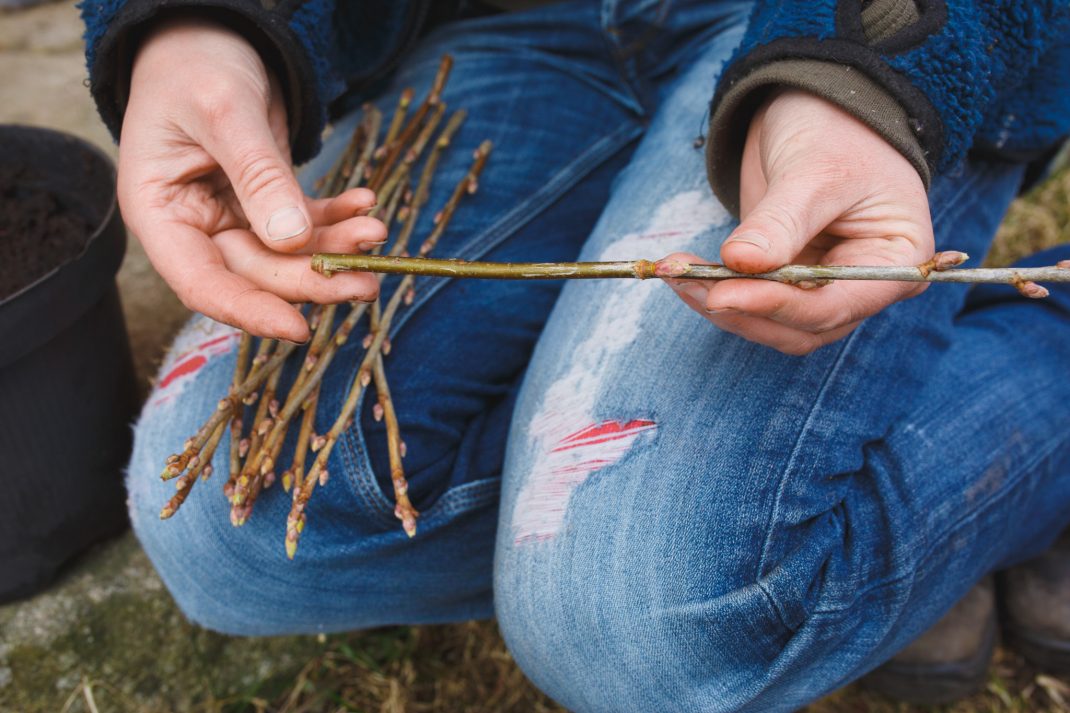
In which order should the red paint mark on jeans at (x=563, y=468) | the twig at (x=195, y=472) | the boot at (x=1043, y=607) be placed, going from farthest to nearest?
1. the boot at (x=1043, y=607)
2. the red paint mark on jeans at (x=563, y=468)
3. the twig at (x=195, y=472)

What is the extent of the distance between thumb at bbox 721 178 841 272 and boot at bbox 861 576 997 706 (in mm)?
1062

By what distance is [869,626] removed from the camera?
1176 millimetres

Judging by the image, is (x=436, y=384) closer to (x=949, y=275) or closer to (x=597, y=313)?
(x=597, y=313)

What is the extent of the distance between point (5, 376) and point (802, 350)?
118 cm

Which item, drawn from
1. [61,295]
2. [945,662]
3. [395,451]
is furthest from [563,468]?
[945,662]

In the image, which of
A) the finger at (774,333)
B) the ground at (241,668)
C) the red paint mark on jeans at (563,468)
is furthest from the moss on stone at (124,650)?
the finger at (774,333)

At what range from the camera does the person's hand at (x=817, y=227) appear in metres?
0.90

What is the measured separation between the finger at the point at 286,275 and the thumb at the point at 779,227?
0.42 meters

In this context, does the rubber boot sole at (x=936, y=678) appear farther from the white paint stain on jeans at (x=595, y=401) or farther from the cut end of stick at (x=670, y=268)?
the cut end of stick at (x=670, y=268)

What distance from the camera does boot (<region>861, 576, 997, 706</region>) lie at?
1.64 metres

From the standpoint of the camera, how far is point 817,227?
95 cm

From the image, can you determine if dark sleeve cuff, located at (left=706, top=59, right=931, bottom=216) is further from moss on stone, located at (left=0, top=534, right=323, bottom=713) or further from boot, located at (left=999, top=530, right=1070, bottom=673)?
moss on stone, located at (left=0, top=534, right=323, bottom=713)

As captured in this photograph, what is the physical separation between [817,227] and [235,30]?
0.85m

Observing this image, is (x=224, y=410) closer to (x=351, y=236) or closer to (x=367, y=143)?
(x=351, y=236)
